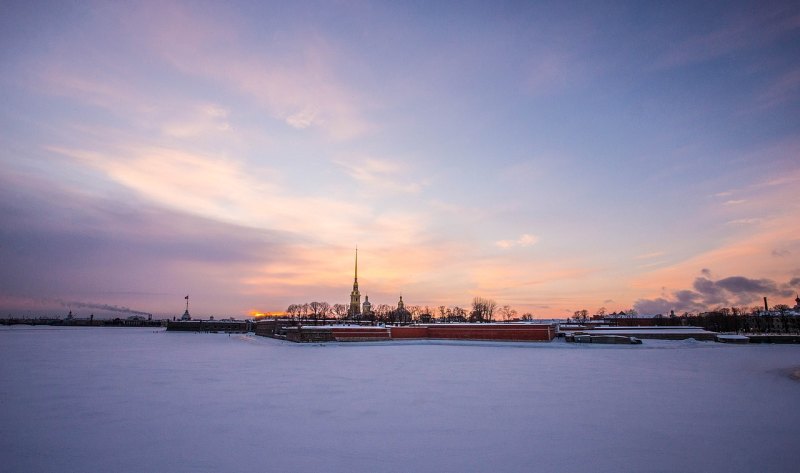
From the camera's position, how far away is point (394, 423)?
43.4ft

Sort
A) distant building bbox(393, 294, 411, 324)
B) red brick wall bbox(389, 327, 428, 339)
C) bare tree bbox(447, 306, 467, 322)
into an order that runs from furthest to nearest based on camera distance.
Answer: bare tree bbox(447, 306, 467, 322)
distant building bbox(393, 294, 411, 324)
red brick wall bbox(389, 327, 428, 339)

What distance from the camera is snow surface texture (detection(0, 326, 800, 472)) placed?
9719 mm

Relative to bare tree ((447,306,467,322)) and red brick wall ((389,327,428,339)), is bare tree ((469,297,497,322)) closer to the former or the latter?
bare tree ((447,306,467,322))

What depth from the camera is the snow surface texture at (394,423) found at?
9719 mm

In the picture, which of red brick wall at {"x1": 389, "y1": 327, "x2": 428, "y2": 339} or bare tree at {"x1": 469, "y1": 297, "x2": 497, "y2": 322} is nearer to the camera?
red brick wall at {"x1": 389, "y1": 327, "x2": 428, "y2": 339}

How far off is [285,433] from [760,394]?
1986 cm

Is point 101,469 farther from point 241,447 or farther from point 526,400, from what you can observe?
point 526,400

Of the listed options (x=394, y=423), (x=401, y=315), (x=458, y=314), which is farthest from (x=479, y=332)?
(x=458, y=314)

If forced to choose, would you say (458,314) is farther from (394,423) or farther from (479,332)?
(394,423)

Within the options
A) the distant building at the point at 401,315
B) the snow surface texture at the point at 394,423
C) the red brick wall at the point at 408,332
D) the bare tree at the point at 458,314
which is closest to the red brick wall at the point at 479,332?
the red brick wall at the point at 408,332

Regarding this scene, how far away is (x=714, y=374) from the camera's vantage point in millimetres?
25766

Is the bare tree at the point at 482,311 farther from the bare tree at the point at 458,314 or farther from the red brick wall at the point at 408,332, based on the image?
the red brick wall at the point at 408,332

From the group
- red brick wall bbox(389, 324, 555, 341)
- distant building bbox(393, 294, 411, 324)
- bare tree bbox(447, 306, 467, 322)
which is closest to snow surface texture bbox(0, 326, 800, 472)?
red brick wall bbox(389, 324, 555, 341)

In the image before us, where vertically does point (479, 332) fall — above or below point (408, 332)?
above
